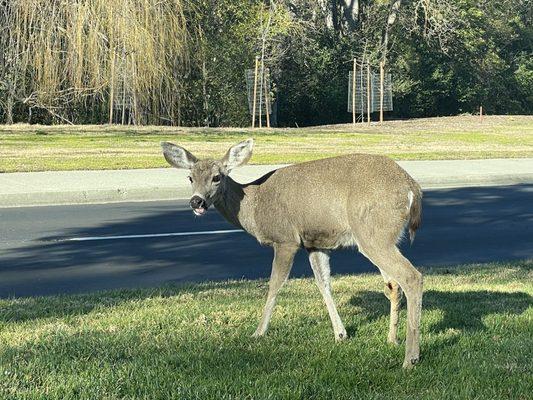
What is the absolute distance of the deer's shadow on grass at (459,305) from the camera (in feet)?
24.5

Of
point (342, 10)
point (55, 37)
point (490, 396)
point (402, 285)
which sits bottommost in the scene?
point (490, 396)

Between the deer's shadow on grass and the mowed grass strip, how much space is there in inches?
531

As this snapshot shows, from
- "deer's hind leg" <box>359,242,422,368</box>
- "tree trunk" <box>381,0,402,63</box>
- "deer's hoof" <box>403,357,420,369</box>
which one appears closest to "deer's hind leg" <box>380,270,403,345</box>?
"deer's hind leg" <box>359,242,422,368</box>

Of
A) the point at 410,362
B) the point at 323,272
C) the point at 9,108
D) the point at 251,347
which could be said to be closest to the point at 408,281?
the point at 410,362

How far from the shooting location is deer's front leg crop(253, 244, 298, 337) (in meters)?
6.82

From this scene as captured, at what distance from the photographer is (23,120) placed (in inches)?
1363

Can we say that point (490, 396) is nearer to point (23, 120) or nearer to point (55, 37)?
point (55, 37)

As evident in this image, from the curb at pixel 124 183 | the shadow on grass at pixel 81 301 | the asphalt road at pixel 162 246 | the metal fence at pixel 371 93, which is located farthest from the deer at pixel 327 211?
the metal fence at pixel 371 93

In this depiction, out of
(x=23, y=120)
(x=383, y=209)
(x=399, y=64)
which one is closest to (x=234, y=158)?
(x=383, y=209)

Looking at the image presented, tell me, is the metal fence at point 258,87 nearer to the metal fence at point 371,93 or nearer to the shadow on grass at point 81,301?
the metal fence at point 371,93

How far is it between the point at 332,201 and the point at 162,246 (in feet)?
19.9

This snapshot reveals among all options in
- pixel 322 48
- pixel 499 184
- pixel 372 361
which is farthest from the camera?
pixel 322 48

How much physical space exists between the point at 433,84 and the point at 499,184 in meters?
32.2

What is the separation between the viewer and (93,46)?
26.8 meters
